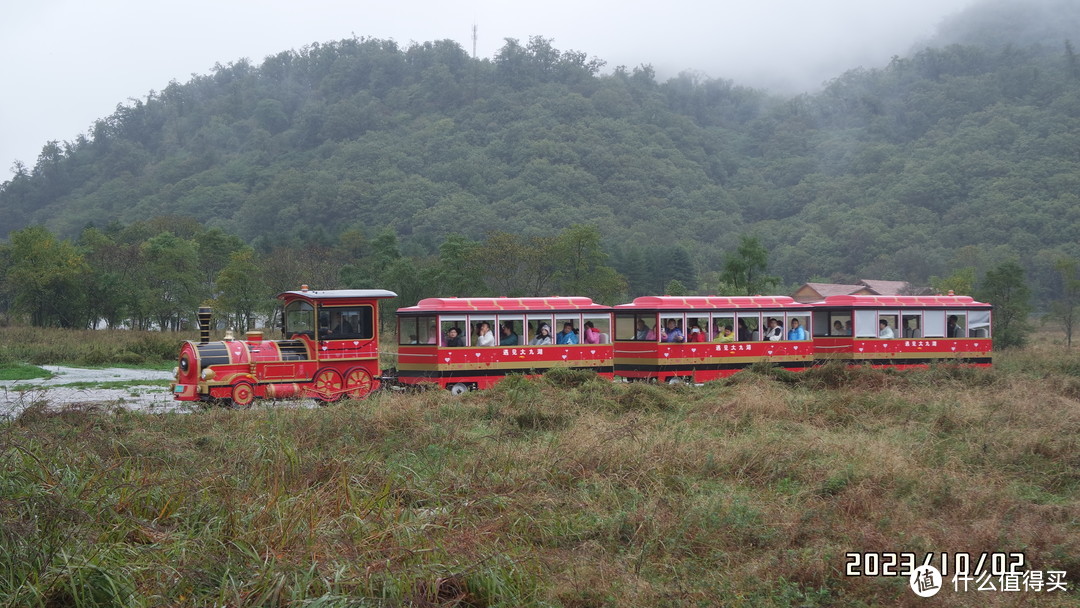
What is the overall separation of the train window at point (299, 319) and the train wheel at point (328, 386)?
2.59 feet

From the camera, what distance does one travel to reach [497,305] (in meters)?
20.9

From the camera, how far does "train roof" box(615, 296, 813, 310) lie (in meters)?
22.6

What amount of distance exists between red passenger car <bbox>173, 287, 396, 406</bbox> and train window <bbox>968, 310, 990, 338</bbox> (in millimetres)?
16316

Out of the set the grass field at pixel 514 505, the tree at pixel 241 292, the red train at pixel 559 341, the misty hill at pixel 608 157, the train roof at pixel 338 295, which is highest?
the misty hill at pixel 608 157

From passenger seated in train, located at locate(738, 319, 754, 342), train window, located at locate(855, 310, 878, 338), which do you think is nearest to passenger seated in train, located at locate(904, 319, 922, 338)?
train window, located at locate(855, 310, 878, 338)

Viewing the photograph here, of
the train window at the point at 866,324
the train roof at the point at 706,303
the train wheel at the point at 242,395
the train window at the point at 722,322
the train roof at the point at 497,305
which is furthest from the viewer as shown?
the train window at the point at 866,324

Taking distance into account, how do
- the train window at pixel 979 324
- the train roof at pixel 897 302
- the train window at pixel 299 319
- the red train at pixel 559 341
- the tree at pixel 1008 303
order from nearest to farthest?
the red train at pixel 559 341
the train window at pixel 299 319
the train roof at pixel 897 302
the train window at pixel 979 324
the tree at pixel 1008 303

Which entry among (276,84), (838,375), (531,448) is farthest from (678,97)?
(531,448)

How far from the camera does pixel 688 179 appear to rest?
95875mm

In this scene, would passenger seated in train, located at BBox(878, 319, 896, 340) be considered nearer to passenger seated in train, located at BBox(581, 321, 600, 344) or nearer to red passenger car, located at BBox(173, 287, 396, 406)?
passenger seated in train, located at BBox(581, 321, 600, 344)

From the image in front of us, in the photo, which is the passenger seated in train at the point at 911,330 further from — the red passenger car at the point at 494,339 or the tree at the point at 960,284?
the tree at the point at 960,284

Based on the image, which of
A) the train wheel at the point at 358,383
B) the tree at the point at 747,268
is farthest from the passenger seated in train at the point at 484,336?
the tree at the point at 747,268

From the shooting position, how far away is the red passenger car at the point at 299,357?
17078 millimetres

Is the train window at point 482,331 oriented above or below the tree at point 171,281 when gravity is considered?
below
